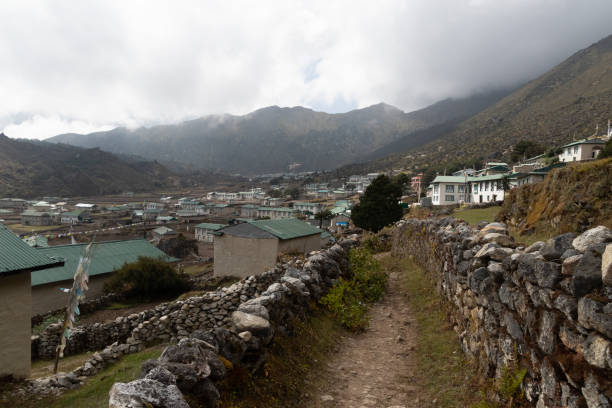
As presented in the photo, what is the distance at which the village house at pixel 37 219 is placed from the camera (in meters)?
101

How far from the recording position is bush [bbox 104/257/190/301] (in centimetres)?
2264

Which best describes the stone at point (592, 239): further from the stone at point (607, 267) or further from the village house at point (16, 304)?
the village house at point (16, 304)

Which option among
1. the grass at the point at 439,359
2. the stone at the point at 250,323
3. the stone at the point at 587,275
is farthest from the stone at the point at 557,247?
the stone at the point at 250,323

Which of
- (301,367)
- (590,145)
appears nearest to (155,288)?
(301,367)

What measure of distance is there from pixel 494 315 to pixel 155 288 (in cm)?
2298

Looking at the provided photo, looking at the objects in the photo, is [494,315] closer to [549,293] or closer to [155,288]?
[549,293]

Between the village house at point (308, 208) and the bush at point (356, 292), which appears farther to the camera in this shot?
the village house at point (308, 208)

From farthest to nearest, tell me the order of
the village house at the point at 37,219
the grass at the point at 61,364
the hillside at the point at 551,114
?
the village house at the point at 37,219 < the hillside at the point at 551,114 < the grass at the point at 61,364

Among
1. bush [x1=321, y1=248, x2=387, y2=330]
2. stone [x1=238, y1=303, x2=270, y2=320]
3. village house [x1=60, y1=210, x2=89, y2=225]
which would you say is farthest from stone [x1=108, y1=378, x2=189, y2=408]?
village house [x1=60, y1=210, x2=89, y2=225]

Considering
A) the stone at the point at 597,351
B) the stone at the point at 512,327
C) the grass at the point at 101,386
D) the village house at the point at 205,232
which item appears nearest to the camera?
the stone at the point at 597,351

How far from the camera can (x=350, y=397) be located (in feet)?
17.3

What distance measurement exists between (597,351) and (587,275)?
0.59 metres

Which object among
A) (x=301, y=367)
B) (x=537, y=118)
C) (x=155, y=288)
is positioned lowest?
(x=155, y=288)

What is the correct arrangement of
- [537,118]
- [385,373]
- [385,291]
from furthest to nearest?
[537,118] → [385,291] → [385,373]
